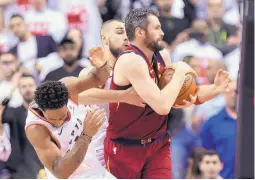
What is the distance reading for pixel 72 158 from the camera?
14.6ft

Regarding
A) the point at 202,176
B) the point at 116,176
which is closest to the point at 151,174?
the point at 116,176

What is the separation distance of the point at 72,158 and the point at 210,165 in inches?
73.6

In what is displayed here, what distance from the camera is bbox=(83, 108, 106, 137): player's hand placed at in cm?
439

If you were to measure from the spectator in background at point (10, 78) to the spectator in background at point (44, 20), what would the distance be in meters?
0.31

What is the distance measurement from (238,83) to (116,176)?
5.93ft

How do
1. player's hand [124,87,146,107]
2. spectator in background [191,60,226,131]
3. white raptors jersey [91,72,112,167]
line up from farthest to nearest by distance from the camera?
spectator in background [191,60,226,131] → white raptors jersey [91,72,112,167] → player's hand [124,87,146,107]

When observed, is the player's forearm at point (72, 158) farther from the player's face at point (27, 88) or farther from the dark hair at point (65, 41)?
the dark hair at point (65, 41)

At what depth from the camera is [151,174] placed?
185 inches

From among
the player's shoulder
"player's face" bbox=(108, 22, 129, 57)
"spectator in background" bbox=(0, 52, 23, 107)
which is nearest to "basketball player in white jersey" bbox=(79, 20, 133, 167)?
"player's face" bbox=(108, 22, 129, 57)

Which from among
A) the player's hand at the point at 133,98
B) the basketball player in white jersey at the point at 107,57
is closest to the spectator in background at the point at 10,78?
the basketball player in white jersey at the point at 107,57

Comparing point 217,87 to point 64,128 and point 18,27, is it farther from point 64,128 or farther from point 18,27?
point 18,27

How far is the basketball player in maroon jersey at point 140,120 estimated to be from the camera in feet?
15.1

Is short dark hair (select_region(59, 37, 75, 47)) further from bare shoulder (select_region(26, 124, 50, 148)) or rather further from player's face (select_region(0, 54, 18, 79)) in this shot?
bare shoulder (select_region(26, 124, 50, 148))

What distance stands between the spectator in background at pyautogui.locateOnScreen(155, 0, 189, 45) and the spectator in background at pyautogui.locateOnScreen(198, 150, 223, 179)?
1.00 metres
